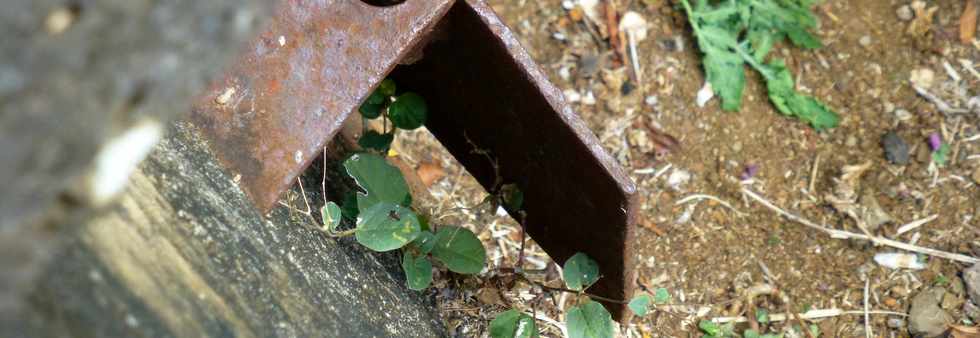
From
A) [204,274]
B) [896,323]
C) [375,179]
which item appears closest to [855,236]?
[896,323]

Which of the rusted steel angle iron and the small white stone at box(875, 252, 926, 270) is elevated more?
the rusted steel angle iron

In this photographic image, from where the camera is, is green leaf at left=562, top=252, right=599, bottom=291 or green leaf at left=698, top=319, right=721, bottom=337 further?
green leaf at left=698, top=319, right=721, bottom=337

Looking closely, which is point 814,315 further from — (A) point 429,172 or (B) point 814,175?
(A) point 429,172

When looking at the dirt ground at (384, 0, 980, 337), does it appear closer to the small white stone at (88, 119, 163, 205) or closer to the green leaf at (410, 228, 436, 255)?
the green leaf at (410, 228, 436, 255)

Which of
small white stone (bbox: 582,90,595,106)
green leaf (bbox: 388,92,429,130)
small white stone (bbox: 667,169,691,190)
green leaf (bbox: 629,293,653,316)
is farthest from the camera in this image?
small white stone (bbox: 582,90,595,106)

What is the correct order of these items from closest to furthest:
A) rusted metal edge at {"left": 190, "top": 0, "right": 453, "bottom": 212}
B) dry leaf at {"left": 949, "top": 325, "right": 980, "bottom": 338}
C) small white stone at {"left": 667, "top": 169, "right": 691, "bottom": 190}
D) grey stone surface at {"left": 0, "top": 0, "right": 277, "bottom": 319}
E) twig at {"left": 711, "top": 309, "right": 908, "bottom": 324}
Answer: grey stone surface at {"left": 0, "top": 0, "right": 277, "bottom": 319}
rusted metal edge at {"left": 190, "top": 0, "right": 453, "bottom": 212}
dry leaf at {"left": 949, "top": 325, "right": 980, "bottom": 338}
twig at {"left": 711, "top": 309, "right": 908, "bottom": 324}
small white stone at {"left": 667, "top": 169, "right": 691, "bottom": 190}

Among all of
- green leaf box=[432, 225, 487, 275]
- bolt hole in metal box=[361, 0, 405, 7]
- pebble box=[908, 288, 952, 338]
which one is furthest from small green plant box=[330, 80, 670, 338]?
pebble box=[908, 288, 952, 338]

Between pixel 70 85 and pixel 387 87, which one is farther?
pixel 387 87

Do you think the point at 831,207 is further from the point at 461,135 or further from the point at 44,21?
the point at 44,21

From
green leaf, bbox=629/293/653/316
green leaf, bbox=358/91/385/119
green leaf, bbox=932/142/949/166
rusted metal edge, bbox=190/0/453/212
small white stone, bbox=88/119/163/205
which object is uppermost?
small white stone, bbox=88/119/163/205
